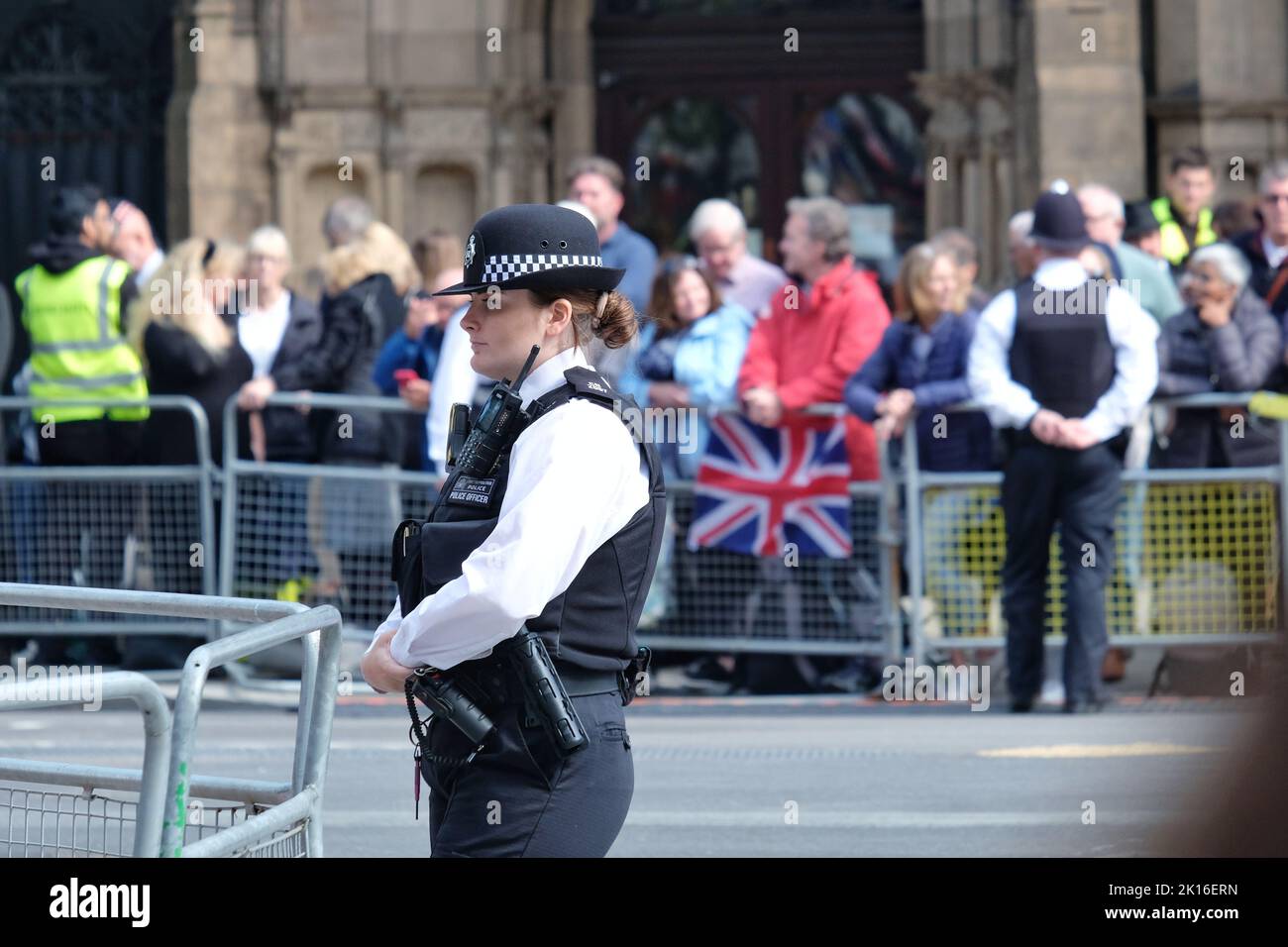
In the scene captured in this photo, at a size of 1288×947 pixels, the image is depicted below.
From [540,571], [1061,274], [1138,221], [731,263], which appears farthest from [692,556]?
[540,571]

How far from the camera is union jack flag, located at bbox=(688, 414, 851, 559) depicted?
33.1 feet

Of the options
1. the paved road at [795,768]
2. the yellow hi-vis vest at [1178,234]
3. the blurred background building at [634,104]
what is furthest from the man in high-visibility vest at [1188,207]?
the paved road at [795,768]

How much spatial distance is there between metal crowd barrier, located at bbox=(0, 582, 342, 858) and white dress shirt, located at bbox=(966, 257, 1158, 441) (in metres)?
5.63

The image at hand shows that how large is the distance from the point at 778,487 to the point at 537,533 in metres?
6.41

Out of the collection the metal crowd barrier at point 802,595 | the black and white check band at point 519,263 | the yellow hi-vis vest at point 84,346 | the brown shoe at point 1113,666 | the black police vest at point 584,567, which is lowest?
the brown shoe at point 1113,666

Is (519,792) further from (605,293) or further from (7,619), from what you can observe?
(7,619)

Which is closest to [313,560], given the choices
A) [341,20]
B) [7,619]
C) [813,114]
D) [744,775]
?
[7,619]

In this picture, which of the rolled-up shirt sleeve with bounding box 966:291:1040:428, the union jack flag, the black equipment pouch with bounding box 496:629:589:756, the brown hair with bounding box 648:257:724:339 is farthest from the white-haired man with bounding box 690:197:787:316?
the black equipment pouch with bounding box 496:629:589:756

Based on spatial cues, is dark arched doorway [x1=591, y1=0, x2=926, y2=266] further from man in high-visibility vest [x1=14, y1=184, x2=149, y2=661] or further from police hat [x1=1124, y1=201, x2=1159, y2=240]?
man in high-visibility vest [x1=14, y1=184, x2=149, y2=661]

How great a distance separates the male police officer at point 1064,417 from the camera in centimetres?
934

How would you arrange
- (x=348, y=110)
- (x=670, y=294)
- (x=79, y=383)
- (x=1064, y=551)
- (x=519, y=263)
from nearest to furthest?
(x=519, y=263) < (x=1064, y=551) < (x=670, y=294) < (x=79, y=383) < (x=348, y=110)

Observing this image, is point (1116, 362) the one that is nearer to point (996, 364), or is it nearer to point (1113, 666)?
point (996, 364)

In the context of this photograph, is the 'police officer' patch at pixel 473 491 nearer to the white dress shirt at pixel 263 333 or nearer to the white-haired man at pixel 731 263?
the white-haired man at pixel 731 263

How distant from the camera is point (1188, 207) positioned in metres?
12.0
